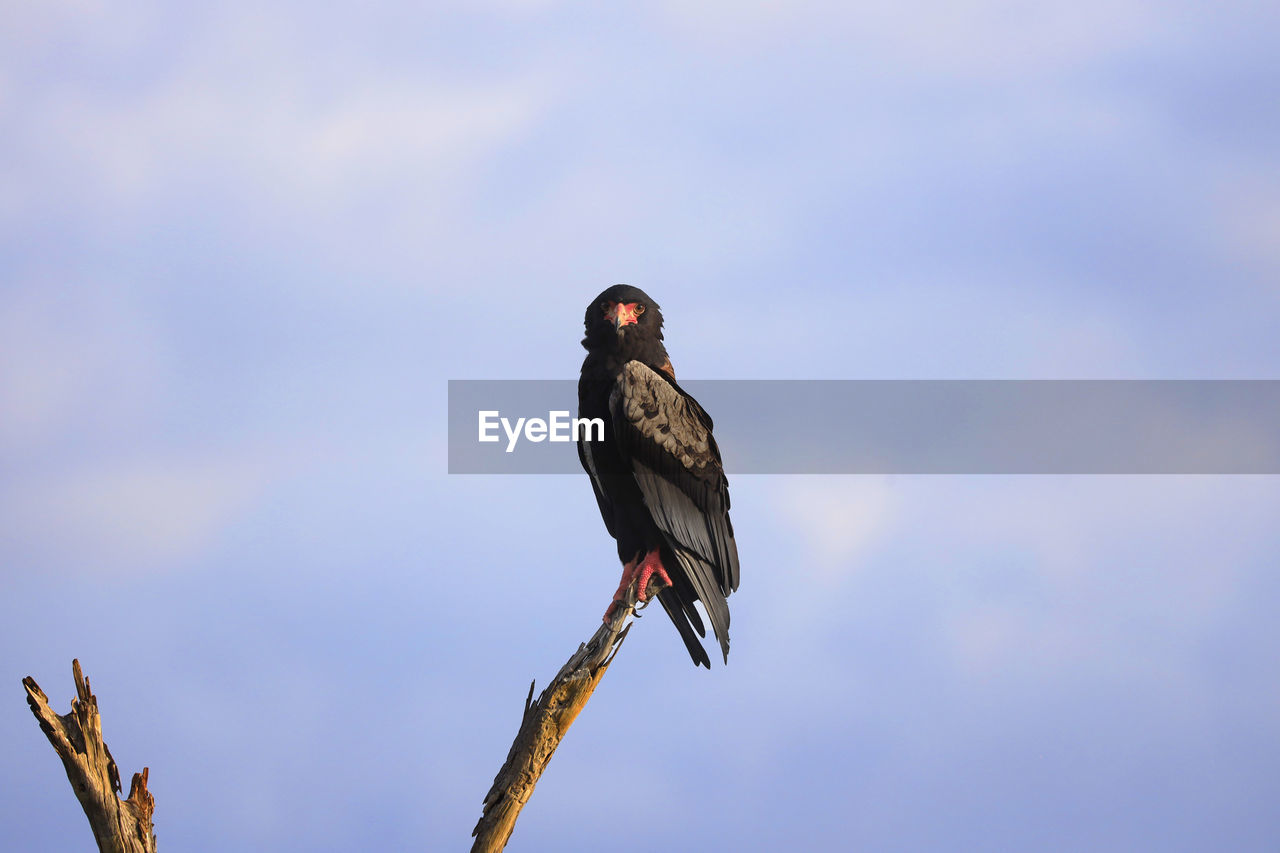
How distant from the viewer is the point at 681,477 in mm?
9164

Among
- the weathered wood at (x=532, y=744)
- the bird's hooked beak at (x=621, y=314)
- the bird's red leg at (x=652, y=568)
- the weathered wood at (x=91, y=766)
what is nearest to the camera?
the weathered wood at (x=91, y=766)

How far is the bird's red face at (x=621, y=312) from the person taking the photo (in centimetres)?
927

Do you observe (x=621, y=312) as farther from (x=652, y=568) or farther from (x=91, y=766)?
(x=91, y=766)

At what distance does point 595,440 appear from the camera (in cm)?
926

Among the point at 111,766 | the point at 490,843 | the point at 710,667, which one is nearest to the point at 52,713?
the point at 111,766

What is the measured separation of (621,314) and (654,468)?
4.28ft

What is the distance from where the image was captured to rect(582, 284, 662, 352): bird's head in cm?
933

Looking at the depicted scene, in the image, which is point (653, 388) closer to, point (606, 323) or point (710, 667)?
point (606, 323)

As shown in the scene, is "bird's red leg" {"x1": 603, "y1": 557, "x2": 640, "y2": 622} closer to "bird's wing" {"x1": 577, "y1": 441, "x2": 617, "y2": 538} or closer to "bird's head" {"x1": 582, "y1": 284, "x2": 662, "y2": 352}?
"bird's wing" {"x1": 577, "y1": 441, "x2": 617, "y2": 538}

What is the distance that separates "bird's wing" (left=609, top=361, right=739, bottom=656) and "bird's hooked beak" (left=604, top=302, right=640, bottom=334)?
36 cm

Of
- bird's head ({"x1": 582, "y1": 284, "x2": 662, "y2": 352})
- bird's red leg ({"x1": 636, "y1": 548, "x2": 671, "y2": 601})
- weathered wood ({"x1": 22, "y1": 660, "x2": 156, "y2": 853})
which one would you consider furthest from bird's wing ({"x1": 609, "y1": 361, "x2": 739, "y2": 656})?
weathered wood ({"x1": 22, "y1": 660, "x2": 156, "y2": 853})

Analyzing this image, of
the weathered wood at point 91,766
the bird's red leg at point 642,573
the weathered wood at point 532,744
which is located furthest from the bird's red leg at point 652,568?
the weathered wood at point 91,766

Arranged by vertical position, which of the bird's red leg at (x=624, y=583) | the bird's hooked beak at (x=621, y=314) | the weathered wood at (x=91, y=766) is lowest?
the weathered wood at (x=91, y=766)

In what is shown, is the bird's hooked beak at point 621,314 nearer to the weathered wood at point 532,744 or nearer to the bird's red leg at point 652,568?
the bird's red leg at point 652,568
